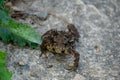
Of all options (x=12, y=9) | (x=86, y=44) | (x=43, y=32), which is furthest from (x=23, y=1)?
(x=86, y=44)

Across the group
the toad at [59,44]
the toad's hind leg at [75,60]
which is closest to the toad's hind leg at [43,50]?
the toad at [59,44]

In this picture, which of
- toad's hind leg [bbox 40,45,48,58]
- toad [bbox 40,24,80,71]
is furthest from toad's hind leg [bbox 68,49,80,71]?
toad's hind leg [bbox 40,45,48,58]

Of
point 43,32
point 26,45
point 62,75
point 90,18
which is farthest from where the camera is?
point 90,18

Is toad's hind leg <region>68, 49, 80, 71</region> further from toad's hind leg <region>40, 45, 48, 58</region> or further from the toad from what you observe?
toad's hind leg <region>40, 45, 48, 58</region>

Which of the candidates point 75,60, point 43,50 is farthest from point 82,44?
point 43,50

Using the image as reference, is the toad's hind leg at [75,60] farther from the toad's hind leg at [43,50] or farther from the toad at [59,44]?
the toad's hind leg at [43,50]

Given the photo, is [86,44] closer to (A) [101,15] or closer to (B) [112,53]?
(B) [112,53]
